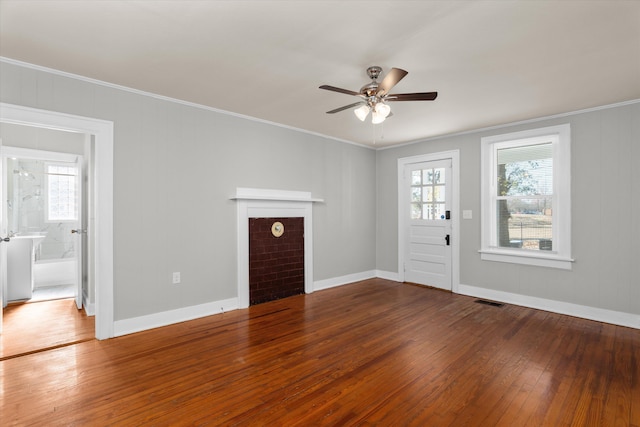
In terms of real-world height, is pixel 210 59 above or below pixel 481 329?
above

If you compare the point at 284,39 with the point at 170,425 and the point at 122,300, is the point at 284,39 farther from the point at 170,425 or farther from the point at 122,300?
the point at 122,300

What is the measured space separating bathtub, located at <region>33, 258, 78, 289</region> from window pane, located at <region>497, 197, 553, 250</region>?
23.1ft

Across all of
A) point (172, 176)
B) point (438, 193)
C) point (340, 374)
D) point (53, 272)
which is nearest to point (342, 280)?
point (438, 193)

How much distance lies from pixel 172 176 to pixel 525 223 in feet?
15.3

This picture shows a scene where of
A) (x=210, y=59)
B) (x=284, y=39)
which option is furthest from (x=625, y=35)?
(x=210, y=59)

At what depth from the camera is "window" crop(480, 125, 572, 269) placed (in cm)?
396

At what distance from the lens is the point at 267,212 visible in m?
4.39

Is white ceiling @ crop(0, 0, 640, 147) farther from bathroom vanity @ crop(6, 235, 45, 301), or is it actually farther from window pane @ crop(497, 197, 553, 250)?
bathroom vanity @ crop(6, 235, 45, 301)

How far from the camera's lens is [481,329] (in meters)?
3.38

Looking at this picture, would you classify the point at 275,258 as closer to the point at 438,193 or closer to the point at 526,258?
the point at 438,193

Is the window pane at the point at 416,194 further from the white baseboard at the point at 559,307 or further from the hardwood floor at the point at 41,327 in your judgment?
the hardwood floor at the point at 41,327

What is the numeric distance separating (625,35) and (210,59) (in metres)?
3.11

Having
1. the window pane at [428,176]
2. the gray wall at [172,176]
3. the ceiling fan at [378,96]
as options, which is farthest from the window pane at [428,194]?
the ceiling fan at [378,96]

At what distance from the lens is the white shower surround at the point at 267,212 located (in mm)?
4105
